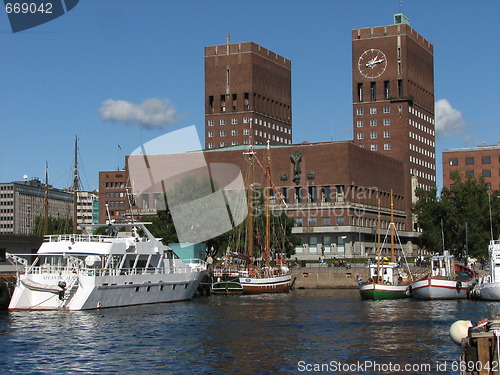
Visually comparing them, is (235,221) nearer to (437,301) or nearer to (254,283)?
(254,283)

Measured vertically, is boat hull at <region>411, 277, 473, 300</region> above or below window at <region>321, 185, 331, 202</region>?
below

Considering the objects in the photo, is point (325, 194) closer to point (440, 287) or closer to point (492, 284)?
point (440, 287)

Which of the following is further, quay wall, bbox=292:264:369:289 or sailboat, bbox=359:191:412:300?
quay wall, bbox=292:264:369:289

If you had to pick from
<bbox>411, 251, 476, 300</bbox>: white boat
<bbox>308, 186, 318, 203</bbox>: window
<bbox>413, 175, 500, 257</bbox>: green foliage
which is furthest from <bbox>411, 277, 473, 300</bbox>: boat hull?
<bbox>308, 186, 318, 203</bbox>: window

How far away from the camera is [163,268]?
83312 mm

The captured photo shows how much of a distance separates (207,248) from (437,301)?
164 ft

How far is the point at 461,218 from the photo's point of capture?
14888 centimetres

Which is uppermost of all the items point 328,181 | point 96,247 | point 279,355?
point 328,181

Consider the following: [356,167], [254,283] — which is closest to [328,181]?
[356,167]

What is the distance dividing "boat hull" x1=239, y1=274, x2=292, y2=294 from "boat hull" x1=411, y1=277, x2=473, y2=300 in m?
19.0

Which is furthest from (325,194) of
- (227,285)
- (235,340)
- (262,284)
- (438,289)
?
(235,340)

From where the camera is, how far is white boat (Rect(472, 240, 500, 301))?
80.9 meters

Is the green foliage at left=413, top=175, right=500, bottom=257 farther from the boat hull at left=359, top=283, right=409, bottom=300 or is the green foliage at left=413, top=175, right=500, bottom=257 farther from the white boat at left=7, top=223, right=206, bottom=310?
the white boat at left=7, top=223, right=206, bottom=310

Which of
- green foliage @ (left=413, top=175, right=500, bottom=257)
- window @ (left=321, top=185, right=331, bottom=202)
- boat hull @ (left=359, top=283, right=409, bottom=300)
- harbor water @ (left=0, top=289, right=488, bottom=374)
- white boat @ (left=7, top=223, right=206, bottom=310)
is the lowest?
harbor water @ (left=0, top=289, right=488, bottom=374)
